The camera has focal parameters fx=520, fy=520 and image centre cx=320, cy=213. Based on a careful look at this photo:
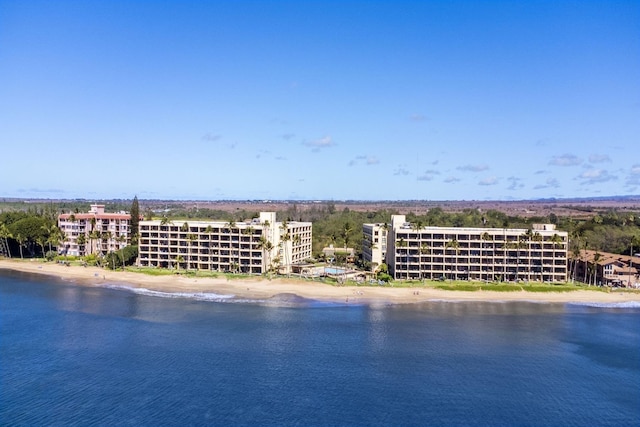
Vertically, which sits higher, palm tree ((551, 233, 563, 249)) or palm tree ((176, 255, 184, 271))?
palm tree ((551, 233, 563, 249))

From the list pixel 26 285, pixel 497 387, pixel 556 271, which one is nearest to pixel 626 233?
pixel 556 271

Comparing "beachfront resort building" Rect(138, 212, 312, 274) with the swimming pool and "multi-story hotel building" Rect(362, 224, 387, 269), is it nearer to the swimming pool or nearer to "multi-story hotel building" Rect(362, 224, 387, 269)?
the swimming pool

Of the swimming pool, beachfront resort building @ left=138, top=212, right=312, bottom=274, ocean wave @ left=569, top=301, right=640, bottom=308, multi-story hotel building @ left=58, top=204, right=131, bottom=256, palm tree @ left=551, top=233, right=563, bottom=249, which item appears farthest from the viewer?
multi-story hotel building @ left=58, top=204, right=131, bottom=256

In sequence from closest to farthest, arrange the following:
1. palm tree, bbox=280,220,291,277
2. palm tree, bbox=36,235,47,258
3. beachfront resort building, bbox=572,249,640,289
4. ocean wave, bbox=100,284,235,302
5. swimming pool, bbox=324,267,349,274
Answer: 1. ocean wave, bbox=100,284,235,302
2. beachfront resort building, bbox=572,249,640,289
3. swimming pool, bbox=324,267,349,274
4. palm tree, bbox=280,220,291,277
5. palm tree, bbox=36,235,47,258

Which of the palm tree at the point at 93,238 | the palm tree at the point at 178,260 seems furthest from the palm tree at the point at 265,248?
the palm tree at the point at 93,238

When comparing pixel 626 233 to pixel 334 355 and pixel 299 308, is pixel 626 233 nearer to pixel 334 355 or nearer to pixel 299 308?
pixel 299 308

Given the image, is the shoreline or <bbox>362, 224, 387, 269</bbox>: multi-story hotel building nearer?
the shoreline

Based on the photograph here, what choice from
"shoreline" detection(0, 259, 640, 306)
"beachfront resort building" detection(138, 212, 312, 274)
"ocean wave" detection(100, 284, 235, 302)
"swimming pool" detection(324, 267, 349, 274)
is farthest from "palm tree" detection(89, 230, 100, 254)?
"swimming pool" detection(324, 267, 349, 274)
